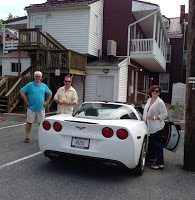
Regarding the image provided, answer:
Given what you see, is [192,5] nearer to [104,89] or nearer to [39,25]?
[104,89]

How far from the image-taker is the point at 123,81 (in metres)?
16.2

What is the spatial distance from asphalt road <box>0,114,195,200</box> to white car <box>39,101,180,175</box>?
0.29 m

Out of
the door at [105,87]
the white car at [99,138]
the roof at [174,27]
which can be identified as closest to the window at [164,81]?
the roof at [174,27]

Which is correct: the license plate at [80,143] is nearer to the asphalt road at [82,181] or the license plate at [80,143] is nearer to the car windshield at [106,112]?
the asphalt road at [82,181]

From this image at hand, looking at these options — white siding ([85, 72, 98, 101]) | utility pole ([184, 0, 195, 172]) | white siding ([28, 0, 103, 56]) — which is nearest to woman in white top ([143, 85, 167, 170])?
utility pole ([184, 0, 195, 172])

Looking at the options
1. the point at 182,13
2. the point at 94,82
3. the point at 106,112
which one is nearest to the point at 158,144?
the point at 106,112

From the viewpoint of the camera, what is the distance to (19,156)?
5113mm

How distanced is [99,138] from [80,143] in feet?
1.11

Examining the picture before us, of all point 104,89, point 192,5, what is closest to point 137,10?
point 104,89

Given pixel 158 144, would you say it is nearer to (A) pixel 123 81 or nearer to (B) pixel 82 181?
(B) pixel 82 181

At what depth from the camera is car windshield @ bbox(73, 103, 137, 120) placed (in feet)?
14.3

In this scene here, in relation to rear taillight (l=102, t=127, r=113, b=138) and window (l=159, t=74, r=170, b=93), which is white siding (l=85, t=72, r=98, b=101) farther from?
window (l=159, t=74, r=170, b=93)

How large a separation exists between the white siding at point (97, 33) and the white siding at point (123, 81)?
225 cm

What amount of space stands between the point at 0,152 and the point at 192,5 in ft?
16.4
